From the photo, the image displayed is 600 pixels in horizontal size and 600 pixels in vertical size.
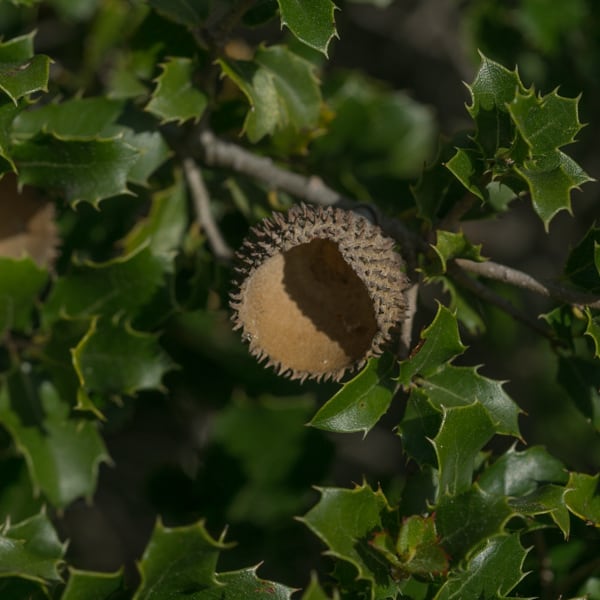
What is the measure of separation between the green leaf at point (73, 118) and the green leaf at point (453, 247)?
0.88 m

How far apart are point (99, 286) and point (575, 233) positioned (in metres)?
2.31

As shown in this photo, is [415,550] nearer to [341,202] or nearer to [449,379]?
[449,379]

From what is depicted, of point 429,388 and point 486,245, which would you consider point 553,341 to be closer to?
point 429,388

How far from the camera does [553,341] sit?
2.15 m

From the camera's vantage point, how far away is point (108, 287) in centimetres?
234

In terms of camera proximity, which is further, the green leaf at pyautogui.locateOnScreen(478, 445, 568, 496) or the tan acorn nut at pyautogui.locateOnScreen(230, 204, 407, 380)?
the green leaf at pyautogui.locateOnScreen(478, 445, 568, 496)

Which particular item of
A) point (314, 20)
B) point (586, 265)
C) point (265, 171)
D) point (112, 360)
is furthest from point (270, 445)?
point (314, 20)

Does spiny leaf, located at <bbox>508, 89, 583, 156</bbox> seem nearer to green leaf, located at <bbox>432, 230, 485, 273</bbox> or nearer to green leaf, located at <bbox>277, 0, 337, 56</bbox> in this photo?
green leaf, located at <bbox>432, 230, 485, 273</bbox>

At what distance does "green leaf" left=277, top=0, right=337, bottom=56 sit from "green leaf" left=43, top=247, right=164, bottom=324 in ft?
2.42

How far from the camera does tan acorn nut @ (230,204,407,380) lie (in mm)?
1762

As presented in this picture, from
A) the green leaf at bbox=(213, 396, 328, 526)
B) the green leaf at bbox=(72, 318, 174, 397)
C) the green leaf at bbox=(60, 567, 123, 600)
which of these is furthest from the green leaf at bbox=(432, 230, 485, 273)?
the green leaf at bbox=(213, 396, 328, 526)

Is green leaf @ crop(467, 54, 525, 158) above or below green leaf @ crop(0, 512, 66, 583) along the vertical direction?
above

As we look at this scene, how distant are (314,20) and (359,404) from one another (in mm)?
781

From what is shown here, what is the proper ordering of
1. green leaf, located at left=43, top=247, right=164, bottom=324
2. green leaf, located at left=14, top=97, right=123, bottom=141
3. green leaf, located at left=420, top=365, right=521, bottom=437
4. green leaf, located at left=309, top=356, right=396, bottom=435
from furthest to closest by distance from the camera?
green leaf, located at left=43, top=247, right=164, bottom=324
green leaf, located at left=14, top=97, right=123, bottom=141
green leaf, located at left=420, top=365, right=521, bottom=437
green leaf, located at left=309, top=356, right=396, bottom=435
